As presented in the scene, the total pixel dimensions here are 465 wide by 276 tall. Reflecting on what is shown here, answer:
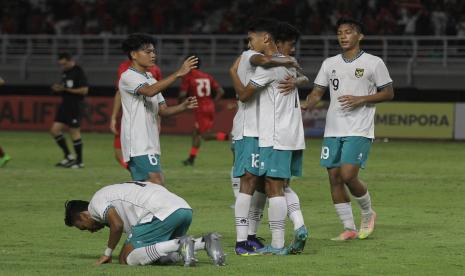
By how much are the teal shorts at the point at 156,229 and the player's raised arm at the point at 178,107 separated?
1.96 m

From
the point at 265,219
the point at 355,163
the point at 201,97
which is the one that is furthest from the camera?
the point at 201,97

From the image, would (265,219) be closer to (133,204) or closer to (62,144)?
(133,204)

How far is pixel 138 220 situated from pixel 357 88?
10.6ft

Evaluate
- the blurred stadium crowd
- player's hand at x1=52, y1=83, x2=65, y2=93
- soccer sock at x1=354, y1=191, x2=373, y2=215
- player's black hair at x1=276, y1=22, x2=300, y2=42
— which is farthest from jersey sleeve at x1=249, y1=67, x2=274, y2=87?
the blurred stadium crowd

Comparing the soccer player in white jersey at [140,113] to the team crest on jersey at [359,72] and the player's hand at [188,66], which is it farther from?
the team crest on jersey at [359,72]

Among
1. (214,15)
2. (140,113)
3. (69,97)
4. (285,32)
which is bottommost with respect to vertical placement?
(69,97)

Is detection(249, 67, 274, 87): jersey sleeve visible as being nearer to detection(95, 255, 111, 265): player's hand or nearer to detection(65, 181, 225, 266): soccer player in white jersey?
detection(65, 181, 225, 266): soccer player in white jersey

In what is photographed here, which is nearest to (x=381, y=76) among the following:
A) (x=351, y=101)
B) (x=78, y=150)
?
(x=351, y=101)

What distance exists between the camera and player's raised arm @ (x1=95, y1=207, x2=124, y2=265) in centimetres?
958

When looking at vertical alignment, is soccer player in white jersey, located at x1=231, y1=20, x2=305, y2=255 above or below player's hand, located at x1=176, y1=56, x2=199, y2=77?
below

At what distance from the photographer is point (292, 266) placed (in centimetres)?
971

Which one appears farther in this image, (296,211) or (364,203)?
(364,203)

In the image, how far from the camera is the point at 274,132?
10.5 meters

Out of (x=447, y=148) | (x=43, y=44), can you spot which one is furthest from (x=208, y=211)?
(x=43, y=44)
